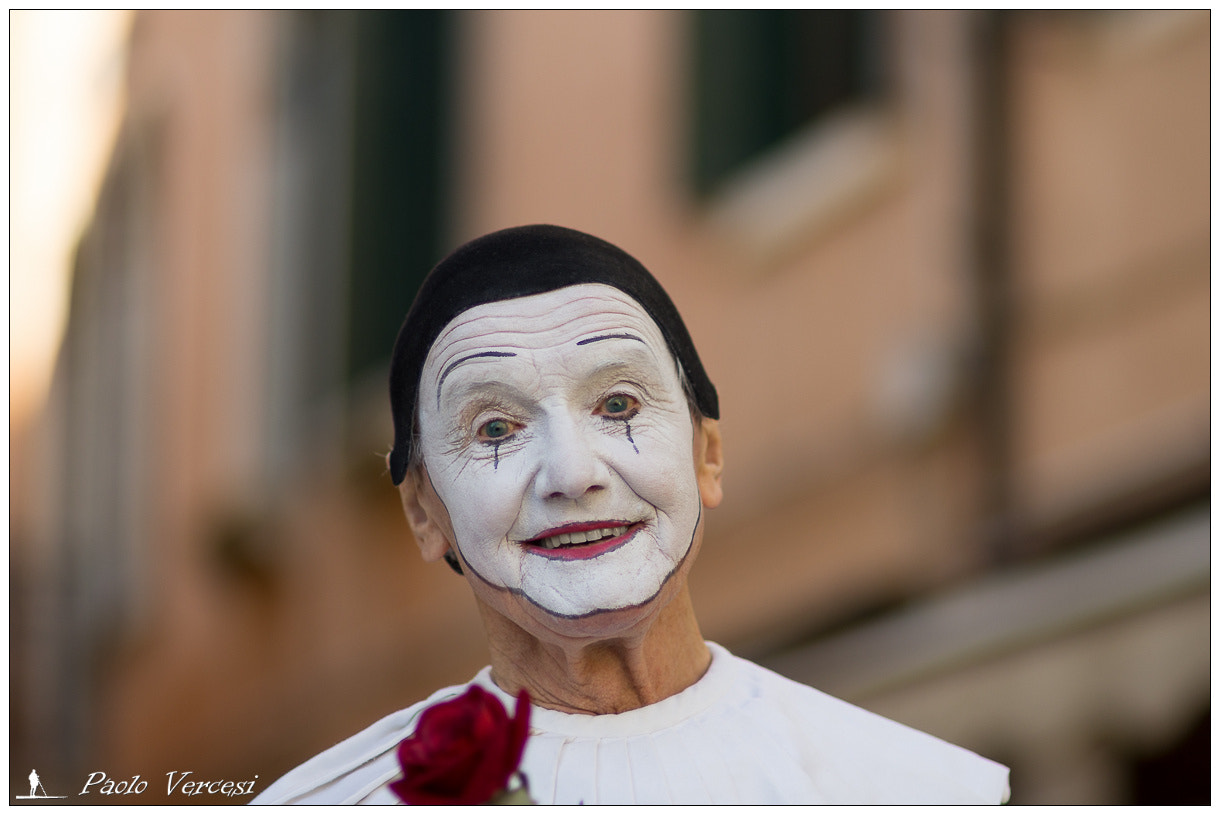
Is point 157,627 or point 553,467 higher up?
point 157,627

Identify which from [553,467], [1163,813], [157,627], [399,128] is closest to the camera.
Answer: [553,467]

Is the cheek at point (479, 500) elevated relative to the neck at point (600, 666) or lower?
elevated

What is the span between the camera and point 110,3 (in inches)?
85.2

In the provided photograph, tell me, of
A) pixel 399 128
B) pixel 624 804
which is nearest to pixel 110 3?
pixel 624 804

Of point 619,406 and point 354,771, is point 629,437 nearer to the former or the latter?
point 619,406

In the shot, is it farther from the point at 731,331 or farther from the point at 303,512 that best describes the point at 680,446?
the point at 303,512

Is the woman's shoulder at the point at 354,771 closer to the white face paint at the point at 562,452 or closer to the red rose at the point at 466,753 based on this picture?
the red rose at the point at 466,753

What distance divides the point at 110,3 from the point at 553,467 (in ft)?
3.37

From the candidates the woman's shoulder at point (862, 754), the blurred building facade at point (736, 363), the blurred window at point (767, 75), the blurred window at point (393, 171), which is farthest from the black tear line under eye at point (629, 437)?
the blurred window at point (393, 171)

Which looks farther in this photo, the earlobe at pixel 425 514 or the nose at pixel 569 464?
the earlobe at pixel 425 514

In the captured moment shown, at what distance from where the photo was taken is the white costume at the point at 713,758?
5.55 feet

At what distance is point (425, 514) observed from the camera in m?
1.74

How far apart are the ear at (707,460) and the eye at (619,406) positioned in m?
0.12

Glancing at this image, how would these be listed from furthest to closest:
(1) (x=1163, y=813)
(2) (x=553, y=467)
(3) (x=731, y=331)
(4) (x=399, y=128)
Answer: (4) (x=399, y=128) < (3) (x=731, y=331) < (1) (x=1163, y=813) < (2) (x=553, y=467)
